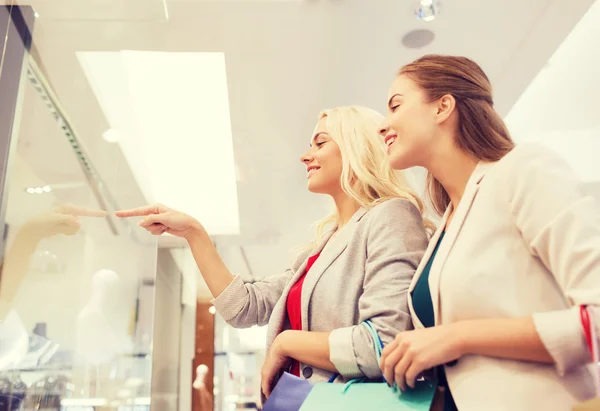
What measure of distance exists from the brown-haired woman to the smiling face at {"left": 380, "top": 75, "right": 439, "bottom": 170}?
140mm

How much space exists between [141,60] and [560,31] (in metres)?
1.81

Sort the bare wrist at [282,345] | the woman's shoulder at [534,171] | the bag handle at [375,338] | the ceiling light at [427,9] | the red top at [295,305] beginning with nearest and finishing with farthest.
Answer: the woman's shoulder at [534,171] → the bag handle at [375,338] → the bare wrist at [282,345] → the red top at [295,305] → the ceiling light at [427,9]

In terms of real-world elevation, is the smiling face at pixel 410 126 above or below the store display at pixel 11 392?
above

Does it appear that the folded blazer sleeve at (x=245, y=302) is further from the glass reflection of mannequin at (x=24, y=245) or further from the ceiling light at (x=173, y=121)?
the ceiling light at (x=173, y=121)

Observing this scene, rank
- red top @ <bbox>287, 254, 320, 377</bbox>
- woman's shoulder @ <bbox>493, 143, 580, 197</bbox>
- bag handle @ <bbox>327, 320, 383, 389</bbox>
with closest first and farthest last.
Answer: woman's shoulder @ <bbox>493, 143, 580, 197</bbox>, bag handle @ <bbox>327, 320, 383, 389</bbox>, red top @ <bbox>287, 254, 320, 377</bbox>

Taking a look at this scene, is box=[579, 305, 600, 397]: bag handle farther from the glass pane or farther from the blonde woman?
the glass pane

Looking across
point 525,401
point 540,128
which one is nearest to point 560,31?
point 540,128

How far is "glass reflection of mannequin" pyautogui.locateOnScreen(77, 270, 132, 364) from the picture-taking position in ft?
4.98

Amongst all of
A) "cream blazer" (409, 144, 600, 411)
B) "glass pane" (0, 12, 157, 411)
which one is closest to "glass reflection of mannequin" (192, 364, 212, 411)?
"glass pane" (0, 12, 157, 411)

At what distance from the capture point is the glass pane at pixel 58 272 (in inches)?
46.2

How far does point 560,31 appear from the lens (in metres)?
2.37

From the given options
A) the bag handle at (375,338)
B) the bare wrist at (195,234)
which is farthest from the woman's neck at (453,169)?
the bare wrist at (195,234)

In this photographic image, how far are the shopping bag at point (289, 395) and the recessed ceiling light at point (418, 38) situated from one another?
188cm

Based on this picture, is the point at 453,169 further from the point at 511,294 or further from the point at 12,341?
the point at 12,341
